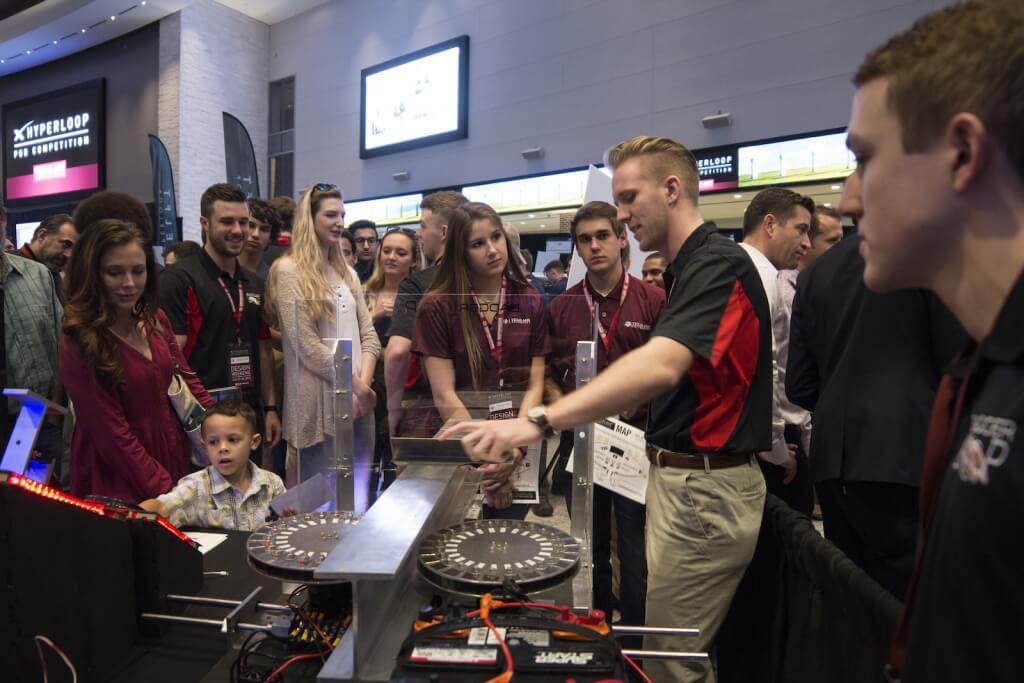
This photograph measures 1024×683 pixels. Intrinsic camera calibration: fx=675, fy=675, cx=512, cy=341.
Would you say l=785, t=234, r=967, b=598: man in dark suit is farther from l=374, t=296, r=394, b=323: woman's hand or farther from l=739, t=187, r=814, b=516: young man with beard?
l=374, t=296, r=394, b=323: woman's hand

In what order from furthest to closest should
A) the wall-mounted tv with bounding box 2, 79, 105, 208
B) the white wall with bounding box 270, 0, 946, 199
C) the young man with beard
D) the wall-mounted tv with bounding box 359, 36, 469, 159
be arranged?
the wall-mounted tv with bounding box 2, 79, 105, 208
the wall-mounted tv with bounding box 359, 36, 469, 159
the white wall with bounding box 270, 0, 946, 199
the young man with beard

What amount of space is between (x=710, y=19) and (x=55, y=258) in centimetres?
645

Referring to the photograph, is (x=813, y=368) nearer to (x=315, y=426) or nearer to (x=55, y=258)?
(x=315, y=426)

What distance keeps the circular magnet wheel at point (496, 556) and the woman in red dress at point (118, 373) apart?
1214mm

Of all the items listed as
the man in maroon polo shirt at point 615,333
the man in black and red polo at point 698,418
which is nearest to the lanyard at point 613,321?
the man in maroon polo shirt at point 615,333

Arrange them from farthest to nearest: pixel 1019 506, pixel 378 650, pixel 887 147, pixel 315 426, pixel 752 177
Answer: pixel 752 177
pixel 315 426
pixel 378 650
pixel 887 147
pixel 1019 506

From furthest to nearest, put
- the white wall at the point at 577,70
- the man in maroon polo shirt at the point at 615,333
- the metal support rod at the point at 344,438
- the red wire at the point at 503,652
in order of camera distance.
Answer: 1. the white wall at the point at 577,70
2. the man in maroon polo shirt at the point at 615,333
3. the metal support rod at the point at 344,438
4. the red wire at the point at 503,652

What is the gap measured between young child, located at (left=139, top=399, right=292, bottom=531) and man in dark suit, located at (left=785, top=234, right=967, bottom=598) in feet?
4.74

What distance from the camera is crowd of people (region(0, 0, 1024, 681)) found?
22.9 inches

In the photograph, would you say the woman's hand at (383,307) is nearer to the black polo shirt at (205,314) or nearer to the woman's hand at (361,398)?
the black polo shirt at (205,314)

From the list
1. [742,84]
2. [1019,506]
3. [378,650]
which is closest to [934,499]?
[1019,506]

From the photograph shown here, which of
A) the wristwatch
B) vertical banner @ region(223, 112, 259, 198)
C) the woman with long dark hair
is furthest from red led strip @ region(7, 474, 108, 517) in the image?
vertical banner @ region(223, 112, 259, 198)

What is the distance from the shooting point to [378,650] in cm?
100

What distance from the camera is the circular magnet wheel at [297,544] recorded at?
3.63ft
